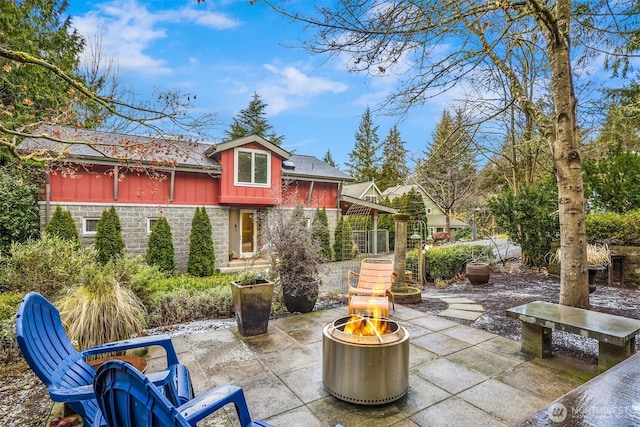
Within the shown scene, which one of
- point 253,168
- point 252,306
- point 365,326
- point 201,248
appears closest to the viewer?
point 365,326

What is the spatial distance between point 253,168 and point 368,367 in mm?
10614

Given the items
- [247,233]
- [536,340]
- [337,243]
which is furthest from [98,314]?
[337,243]

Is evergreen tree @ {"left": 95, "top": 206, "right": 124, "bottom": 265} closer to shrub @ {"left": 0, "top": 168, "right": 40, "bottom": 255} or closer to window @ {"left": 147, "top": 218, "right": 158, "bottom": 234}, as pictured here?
window @ {"left": 147, "top": 218, "right": 158, "bottom": 234}

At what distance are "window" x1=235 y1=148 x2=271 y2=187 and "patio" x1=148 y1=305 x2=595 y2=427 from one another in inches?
333

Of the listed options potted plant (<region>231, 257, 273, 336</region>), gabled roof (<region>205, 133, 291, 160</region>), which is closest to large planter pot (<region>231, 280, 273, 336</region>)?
potted plant (<region>231, 257, 273, 336</region>)

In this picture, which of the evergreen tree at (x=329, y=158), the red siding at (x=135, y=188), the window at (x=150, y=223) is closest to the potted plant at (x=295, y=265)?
the red siding at (x=135, y=188)

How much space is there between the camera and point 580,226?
442 centimetres

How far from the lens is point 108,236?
953 centimetres

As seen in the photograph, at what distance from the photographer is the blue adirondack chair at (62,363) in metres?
1.67

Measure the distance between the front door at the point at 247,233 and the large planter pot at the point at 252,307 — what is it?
8.60 meters

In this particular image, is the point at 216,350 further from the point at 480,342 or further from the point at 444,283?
the point at 444,283

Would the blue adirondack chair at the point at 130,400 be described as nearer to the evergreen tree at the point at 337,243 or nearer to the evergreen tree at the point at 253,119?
the evergreen tree at the point at 337,243

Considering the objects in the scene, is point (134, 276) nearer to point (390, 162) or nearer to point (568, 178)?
point (568, 178)

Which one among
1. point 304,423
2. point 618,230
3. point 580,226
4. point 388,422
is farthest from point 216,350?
point 618,230
